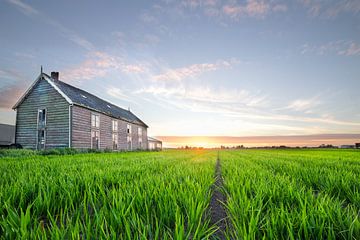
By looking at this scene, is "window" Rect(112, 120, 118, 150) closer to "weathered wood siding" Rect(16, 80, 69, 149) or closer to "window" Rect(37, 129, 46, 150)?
"weathered wood siding" Rect(16, 80, 69, 149)

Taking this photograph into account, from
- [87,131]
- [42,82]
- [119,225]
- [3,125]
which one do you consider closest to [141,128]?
[87,131]

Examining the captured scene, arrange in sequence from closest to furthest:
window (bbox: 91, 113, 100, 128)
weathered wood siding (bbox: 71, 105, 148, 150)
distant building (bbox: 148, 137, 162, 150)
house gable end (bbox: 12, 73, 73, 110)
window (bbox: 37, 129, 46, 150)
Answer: weathered wood siding (bbox: 71, 105, 148, 150) < house gable end (bbox: 12, 73, 73, 110) < window (bbox: 37, 129, 46, 150) < window (bbox: 91, 113, 100, 128) < distant building (bbox: 148, 137, 162, 150)

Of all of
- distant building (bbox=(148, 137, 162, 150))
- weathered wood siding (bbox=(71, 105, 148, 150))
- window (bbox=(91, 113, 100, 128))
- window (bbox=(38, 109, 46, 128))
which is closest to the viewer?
weathered wood siding (bbox=(71, 105, 148, 150))

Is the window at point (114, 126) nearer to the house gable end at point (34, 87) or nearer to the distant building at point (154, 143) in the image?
the house gable end at point (34, 87)

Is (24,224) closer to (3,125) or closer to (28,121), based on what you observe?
(28,121)

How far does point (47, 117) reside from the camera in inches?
814

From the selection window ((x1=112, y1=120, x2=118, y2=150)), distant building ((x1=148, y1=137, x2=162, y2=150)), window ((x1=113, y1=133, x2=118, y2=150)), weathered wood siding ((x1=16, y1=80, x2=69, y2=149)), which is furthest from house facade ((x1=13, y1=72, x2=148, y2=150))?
distant building ((x1=148, y1=137, x2=162, y2=150))

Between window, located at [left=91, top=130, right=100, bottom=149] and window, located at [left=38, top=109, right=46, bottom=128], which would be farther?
window, located at [left=91, top=130, right=100, bottom=149]

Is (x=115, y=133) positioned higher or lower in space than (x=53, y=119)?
lower

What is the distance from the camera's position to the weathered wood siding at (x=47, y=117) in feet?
65.5

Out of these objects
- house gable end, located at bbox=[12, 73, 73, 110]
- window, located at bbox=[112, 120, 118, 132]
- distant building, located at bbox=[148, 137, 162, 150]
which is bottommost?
distant building, located at bbox=[148, 137, 162, 150]

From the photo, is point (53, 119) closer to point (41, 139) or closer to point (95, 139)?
point (41, 139)

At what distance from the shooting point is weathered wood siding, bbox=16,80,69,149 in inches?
786

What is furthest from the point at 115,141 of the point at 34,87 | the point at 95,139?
the point at 34,87
